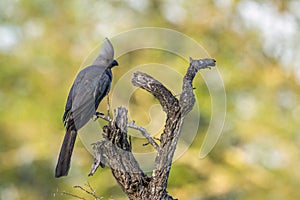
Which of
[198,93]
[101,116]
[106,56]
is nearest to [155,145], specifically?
[101,116]

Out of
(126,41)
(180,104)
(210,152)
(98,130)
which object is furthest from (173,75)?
(180,104)

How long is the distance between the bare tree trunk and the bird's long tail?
0.47 metres

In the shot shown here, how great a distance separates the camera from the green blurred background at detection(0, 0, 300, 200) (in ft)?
33.1

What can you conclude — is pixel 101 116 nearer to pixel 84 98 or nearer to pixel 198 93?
pixel 84 98

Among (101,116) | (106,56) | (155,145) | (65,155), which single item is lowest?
(155,145)

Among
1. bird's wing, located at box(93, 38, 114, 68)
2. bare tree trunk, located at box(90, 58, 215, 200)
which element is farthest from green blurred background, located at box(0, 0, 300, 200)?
bare tree trunk, located at box(90, 58, 215, 200)

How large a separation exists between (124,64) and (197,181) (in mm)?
1805

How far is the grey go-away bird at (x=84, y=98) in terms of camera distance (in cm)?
462

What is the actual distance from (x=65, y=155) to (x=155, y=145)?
2.42 ft

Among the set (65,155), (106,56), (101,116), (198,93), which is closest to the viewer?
(101,116)

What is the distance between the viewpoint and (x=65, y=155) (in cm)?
459

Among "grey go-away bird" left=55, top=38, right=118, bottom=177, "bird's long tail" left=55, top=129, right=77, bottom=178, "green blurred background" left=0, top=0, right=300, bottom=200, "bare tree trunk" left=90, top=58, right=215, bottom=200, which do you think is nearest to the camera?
"bare tree trunk" left=90, top=58, right=215, bottom=200

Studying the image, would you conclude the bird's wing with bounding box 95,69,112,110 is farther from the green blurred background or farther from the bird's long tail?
the green blurred background

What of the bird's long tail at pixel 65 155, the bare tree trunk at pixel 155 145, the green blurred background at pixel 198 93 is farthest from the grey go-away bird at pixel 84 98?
the green blurred background at pixel 198 93
